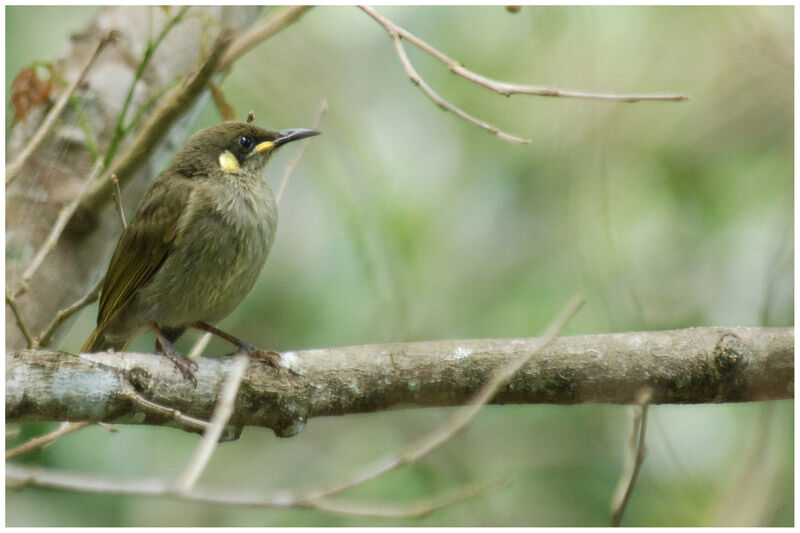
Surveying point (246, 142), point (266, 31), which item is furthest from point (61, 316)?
point (266, 31)

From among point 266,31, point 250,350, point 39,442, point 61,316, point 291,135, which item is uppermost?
point 266,31

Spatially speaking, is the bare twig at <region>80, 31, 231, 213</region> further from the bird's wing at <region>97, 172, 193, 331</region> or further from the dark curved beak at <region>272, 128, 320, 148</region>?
the dark curved beak at <region>272, 128, 320, 148</region>

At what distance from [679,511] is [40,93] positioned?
384 centimetres

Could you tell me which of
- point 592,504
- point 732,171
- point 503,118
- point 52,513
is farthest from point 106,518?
point 732,171

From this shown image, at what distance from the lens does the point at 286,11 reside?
4.05 metres

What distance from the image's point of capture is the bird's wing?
3938mm

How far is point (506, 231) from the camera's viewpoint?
601 cm

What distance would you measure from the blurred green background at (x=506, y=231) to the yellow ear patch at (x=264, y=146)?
62 cm

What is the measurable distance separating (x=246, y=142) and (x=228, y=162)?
7.2 inches

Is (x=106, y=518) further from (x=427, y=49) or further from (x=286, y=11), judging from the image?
(x=427, y=49)

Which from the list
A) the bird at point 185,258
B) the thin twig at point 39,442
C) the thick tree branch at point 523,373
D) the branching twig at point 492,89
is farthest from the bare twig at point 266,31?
the thin twig at point 39,442

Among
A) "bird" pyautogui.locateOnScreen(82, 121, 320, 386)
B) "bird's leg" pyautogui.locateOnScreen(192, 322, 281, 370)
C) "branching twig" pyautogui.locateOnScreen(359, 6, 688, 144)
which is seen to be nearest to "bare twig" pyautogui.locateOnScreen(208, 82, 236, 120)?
"bird" pyautogui.locateOnScreen(82, 121, 320, 386)

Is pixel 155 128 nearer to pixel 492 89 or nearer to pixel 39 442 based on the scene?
pixel 39 442

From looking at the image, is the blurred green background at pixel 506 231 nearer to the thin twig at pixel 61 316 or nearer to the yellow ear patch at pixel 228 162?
the yellow ear patch at pixel 228 162
